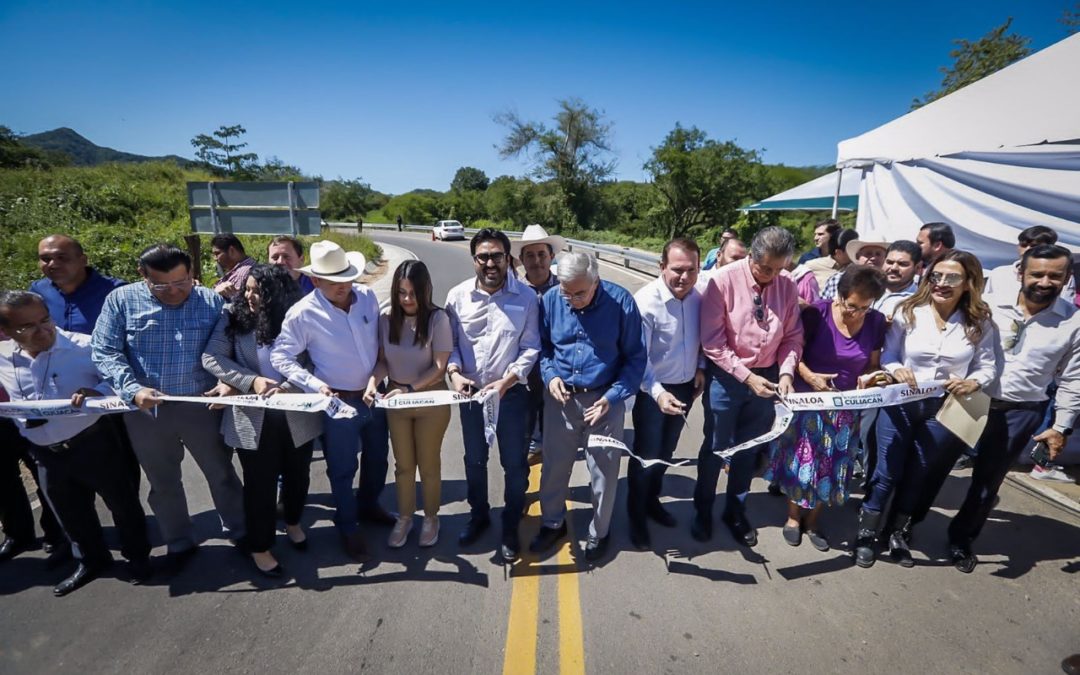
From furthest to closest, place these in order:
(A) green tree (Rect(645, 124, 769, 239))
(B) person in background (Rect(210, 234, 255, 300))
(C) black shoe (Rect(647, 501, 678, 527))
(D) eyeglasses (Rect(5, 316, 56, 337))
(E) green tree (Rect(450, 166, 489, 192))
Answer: (E) green tree (Rect(450, 166, 489, 192))
(A) green tree (Rect(645, 124, 769, 239))
(B) person in background (Rect(210, 234, 255, 300))
(C) black shoe (Rect(647, 501, 678, 527))
(D) eyeglasses (Rect(5, 316, 56, 337))

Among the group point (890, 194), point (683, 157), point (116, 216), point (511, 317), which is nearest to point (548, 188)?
point (683, 157)

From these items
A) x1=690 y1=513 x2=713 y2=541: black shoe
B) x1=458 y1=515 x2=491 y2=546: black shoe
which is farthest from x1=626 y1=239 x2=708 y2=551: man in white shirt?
x1=458 y1=515 x2=491 y2=546: black shoe

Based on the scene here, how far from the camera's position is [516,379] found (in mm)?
3209

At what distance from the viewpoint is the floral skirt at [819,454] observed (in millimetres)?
3283

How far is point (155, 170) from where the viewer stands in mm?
27031

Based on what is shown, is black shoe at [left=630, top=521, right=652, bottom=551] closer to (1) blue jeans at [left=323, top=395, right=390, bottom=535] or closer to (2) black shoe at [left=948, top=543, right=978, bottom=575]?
(1) blue jeans at [left=323, top=395, right=390, bottom=535]

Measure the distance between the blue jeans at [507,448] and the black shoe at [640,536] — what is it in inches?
33.1

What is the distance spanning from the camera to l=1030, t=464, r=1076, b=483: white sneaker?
4328mm

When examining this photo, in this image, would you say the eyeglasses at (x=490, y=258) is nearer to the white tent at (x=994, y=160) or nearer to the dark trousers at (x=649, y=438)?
the dark trousers at (x=649, y=438)

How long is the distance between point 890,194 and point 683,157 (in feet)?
86.7

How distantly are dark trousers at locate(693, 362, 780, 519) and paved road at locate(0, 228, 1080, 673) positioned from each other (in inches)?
13.4

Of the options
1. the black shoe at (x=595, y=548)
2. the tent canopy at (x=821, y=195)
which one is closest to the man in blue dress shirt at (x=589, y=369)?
the black shoe at (x=595, y=548)

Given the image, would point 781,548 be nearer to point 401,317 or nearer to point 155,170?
point 401,317

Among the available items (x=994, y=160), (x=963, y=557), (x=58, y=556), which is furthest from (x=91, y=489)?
(x=994, y=160)
